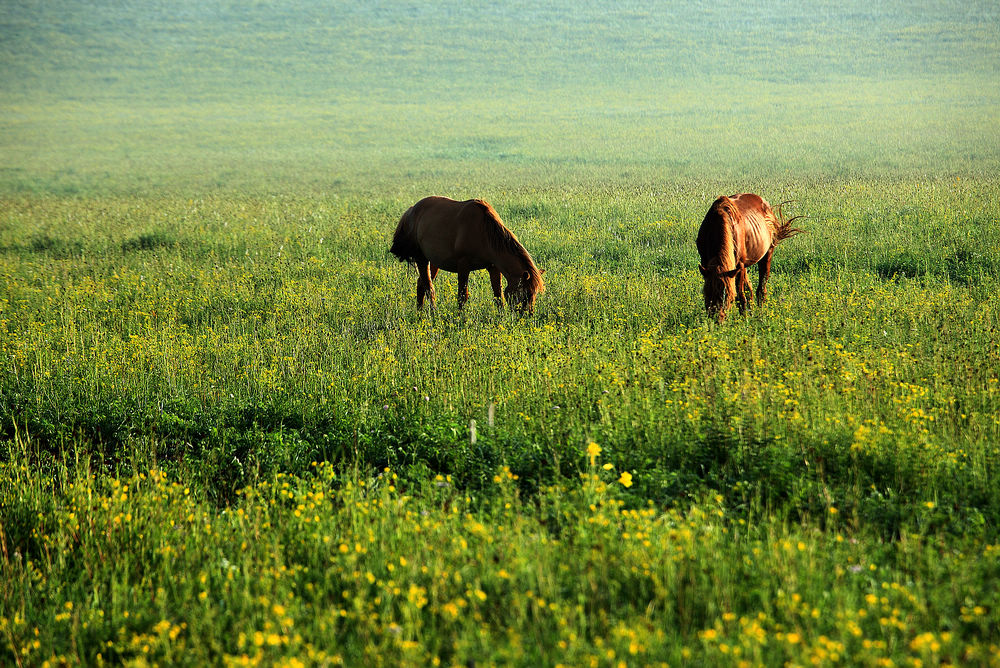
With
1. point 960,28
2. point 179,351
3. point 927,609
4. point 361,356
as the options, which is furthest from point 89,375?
point 960,28

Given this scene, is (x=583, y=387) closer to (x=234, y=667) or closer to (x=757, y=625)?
(x=757, y=625)

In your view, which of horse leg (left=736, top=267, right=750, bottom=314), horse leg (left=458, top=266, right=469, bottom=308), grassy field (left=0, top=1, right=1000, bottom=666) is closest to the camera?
grassy field (left=0, top=1, right=1000, bottom=666)

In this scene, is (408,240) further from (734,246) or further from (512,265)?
(734,246)

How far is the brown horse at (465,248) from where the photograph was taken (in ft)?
33.0

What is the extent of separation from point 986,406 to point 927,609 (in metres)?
3.04

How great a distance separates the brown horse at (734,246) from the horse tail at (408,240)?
13.3 ft

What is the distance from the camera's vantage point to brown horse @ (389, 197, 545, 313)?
10055 millimetres

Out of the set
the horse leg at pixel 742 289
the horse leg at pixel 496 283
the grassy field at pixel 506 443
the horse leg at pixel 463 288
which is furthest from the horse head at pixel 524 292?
the horse leg at pixel 742 289

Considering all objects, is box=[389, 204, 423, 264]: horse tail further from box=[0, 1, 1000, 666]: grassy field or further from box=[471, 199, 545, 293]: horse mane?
box=[471, 199, 545, 293]: horse mane

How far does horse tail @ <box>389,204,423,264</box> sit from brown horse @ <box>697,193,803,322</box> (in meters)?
4.04

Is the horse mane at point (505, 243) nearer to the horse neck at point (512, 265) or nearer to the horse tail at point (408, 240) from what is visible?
the horse neck at point (512, 265)

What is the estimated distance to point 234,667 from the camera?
11.3ft

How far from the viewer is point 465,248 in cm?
1063

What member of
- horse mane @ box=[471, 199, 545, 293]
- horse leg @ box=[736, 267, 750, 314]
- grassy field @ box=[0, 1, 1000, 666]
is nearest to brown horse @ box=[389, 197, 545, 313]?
horse mane @ box=[471, 199, 545, 293]
